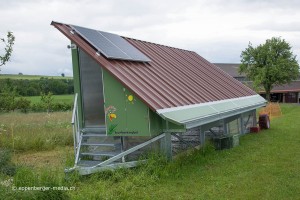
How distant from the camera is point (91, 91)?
1106 centimetres

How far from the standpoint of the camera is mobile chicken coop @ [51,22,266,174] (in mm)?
9548

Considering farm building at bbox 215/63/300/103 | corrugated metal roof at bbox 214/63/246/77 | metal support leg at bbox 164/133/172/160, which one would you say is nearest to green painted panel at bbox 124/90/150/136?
metal support leg at bbox 164/133/172/160

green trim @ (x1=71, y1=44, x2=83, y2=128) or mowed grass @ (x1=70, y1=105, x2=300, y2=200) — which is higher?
green trim @ (x1=71, y1=44, x2=83, y2=128)

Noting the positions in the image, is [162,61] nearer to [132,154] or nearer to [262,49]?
[132,154]

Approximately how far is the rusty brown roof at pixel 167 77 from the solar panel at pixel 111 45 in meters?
Answer: 0.14

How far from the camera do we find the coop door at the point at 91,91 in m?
10.9

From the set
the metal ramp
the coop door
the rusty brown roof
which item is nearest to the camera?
the rusty brown roof

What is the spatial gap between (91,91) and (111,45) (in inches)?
60.9

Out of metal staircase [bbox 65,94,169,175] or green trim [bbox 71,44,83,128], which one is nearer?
metal staircase [bbox 65,94,169,175]

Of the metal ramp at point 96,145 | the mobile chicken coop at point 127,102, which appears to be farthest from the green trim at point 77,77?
the metal ramp at point 96,145

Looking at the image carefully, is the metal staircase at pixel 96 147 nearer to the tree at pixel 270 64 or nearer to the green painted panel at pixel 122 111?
the green painted panel at pixel 122 111

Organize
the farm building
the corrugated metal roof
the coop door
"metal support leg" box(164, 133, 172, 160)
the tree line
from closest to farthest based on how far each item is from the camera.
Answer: "metal support leg" box(164, 133, 172, 160) → the coop door → the tree line → the farm building → the corrugated metal roof

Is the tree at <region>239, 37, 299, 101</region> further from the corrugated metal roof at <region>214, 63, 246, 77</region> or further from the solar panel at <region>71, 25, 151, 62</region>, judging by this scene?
the solar panel at <region>71, 25, 151, 62</region>

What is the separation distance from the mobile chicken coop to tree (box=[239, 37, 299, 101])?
4032cm
